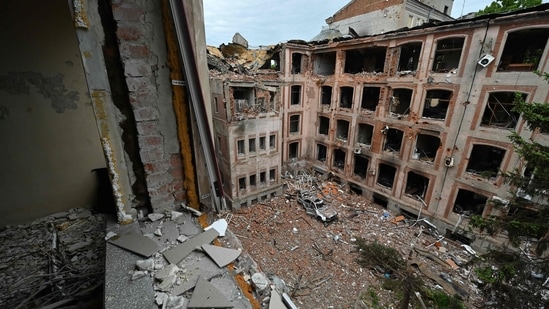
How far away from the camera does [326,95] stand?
58.1 feet

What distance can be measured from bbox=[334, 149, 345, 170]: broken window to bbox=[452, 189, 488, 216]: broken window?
7437 millimetres

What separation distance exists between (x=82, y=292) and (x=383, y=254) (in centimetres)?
1160

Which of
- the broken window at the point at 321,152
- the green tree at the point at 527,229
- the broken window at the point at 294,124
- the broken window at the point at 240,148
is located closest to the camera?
the green tree at the point at 527,229

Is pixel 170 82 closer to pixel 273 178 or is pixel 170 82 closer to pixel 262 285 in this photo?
pixel 262 285

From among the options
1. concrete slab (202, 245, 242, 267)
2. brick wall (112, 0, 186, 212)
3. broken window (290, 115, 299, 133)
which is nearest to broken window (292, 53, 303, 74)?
broken window (290, 115, 299, 133)

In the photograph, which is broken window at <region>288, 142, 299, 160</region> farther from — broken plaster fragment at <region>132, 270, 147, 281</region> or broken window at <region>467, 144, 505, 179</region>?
broken plaster fragment at <region>132, 270, 147, 281</region>

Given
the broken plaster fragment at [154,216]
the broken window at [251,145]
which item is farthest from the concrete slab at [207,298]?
the broken window at [251,145]

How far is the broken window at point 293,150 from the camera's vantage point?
62.4 ft

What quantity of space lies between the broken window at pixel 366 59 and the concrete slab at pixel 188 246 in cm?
1640

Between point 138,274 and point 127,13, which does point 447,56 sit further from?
point 138,274

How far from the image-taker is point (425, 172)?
498 inches

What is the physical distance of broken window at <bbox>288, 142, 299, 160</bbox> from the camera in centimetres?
1902

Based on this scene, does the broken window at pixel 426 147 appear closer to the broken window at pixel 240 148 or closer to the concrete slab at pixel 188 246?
the broken window at pixel 240 148

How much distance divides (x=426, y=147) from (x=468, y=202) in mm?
3701
